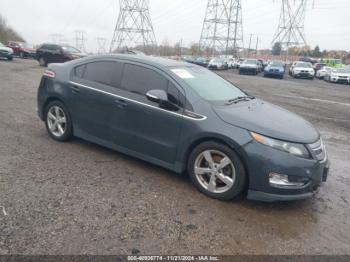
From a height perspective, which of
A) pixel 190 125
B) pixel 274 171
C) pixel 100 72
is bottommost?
pixel 274 171

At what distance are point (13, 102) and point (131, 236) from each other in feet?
23.8

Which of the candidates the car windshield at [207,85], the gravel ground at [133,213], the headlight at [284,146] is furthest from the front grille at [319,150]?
the car windshield at [207,85]

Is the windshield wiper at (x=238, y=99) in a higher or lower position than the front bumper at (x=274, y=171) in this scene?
higher

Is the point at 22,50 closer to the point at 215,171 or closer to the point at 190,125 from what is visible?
the point at 190,125

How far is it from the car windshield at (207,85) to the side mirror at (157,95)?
395 millimetres

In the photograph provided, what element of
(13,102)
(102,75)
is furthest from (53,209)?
(13,102)

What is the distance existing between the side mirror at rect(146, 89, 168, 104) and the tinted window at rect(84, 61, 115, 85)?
0.93 metres

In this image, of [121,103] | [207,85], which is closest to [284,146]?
[207,85]

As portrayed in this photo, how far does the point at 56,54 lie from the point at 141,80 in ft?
65.7

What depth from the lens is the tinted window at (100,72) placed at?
16.8ft

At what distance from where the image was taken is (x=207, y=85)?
486cm

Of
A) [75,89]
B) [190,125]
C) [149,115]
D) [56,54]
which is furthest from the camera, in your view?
[56,54]

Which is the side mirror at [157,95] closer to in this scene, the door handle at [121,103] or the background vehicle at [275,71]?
the door handle at [121,103]

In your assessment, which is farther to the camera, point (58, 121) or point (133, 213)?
point (58, 121)
